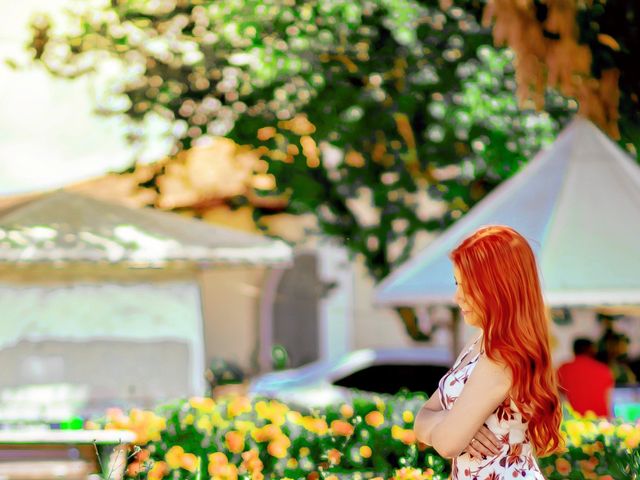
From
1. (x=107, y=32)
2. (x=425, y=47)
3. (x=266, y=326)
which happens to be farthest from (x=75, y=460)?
(x=266, y=326)

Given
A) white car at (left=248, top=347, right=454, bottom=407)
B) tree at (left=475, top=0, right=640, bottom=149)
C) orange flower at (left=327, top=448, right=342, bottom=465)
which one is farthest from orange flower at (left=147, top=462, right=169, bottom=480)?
white car at (left=248, top=347, right=454, bottom=407)

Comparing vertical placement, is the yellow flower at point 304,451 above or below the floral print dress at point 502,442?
below

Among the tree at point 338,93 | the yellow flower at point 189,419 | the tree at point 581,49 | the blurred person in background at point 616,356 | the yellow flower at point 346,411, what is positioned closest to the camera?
the yellow flower at point 189,419

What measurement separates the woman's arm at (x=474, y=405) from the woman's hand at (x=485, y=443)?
0.07m

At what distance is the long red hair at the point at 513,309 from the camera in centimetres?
401

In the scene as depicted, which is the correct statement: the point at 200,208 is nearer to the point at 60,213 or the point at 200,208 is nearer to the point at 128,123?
the point at 128,123

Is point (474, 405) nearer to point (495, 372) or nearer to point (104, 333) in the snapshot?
point (495, 372)

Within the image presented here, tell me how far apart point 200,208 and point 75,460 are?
18540 mm

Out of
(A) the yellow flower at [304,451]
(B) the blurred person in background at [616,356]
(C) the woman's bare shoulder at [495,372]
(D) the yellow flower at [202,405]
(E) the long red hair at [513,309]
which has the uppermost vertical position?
(E) the long red hair at [513,309]

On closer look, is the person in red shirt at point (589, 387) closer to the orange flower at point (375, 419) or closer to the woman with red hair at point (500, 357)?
the orange flower at point (375, 419)

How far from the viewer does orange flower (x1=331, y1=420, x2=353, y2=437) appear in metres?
6.89

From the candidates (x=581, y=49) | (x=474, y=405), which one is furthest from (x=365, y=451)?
(x=581, y=49)

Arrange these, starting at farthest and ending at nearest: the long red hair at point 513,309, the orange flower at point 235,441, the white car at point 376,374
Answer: the white car at point 376,374
the orange flower at point 235,441
the long red hair at point 513,309

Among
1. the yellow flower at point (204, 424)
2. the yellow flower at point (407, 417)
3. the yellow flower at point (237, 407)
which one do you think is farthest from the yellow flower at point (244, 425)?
the yellow flower at point (407, 417)
